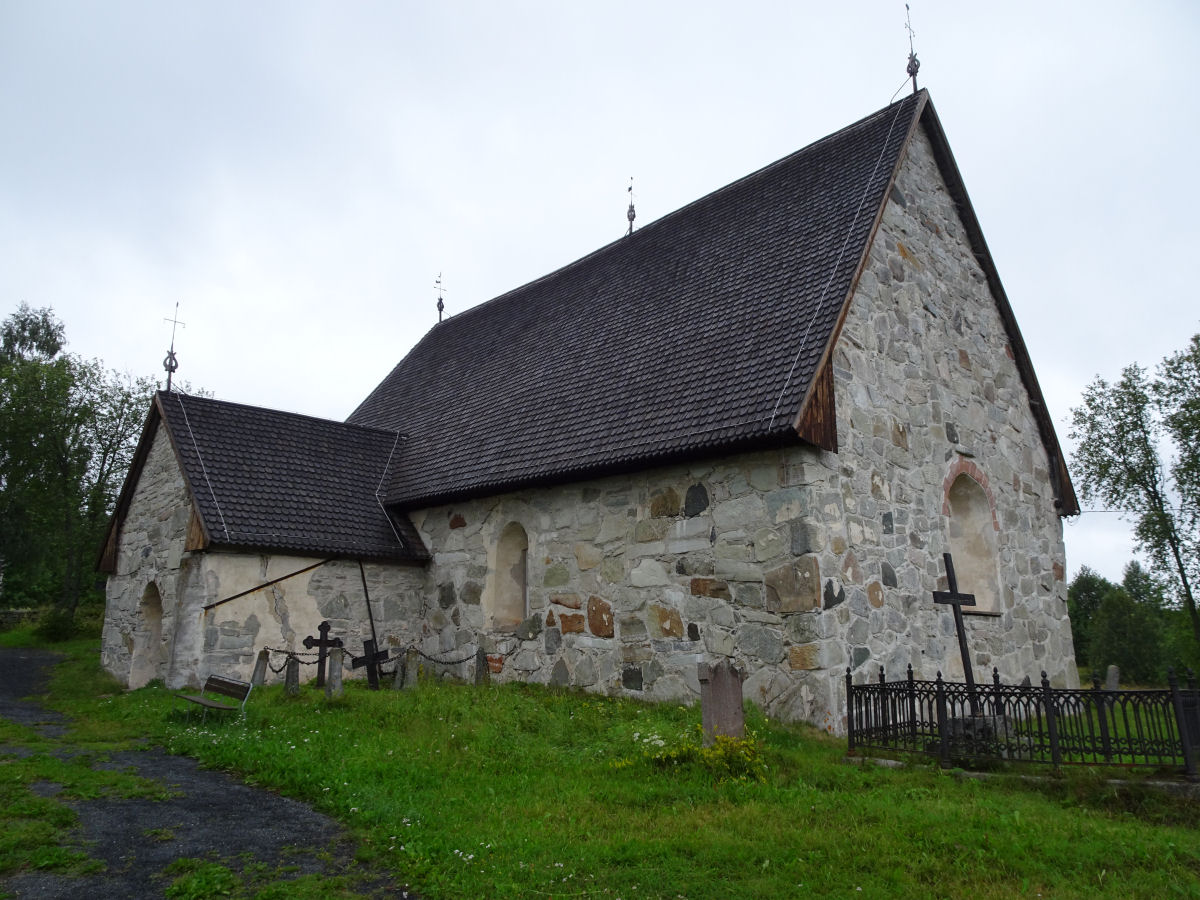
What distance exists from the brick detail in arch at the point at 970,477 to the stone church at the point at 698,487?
6 cm

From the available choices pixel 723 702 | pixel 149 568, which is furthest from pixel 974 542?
pixel 149 568

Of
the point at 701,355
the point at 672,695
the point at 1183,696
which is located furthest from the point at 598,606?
the point at 1183,696

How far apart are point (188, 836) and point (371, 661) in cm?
651

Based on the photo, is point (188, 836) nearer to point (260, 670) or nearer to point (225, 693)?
point (225, 693)

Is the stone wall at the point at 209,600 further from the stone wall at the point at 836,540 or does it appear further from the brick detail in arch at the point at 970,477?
the brick detail in arch at the point at 970,477

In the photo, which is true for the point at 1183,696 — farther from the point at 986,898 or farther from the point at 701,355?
the point at 701,355

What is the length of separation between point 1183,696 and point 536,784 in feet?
17.0

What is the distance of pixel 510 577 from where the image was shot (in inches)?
514

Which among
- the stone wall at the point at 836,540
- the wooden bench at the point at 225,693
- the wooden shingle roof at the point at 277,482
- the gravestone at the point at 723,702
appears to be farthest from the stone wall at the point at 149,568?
the gravestone at the point at 723,702

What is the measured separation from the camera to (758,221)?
13.4 metres

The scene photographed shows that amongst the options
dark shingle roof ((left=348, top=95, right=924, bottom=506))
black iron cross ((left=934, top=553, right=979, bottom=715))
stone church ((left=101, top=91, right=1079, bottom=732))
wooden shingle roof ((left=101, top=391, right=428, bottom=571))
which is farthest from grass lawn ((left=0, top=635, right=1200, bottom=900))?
wooden shingle roof ((left=101, top=391, right=428, bottom=571))

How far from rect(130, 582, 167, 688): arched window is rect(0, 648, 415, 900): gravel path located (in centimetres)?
661

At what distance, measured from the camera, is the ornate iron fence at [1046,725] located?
6.60 metres

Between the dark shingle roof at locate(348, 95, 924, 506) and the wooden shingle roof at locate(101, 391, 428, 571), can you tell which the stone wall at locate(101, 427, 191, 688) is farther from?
the dark shingle roof at locate(348, 95, 924, 506)
